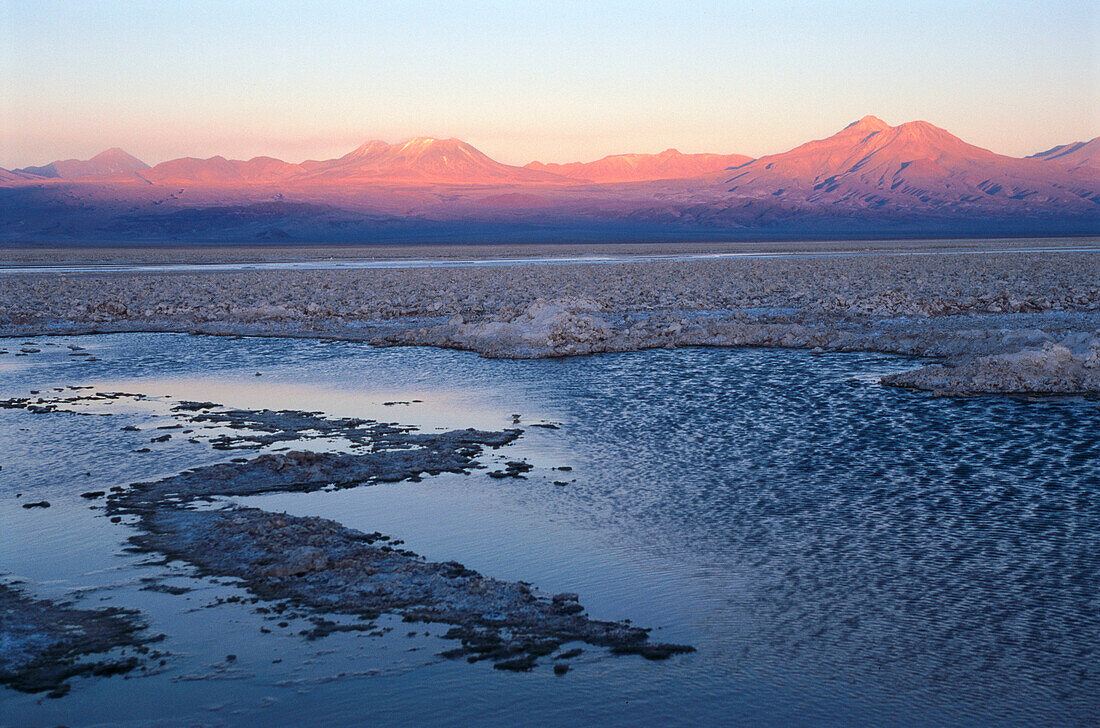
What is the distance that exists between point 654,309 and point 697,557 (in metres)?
19.5

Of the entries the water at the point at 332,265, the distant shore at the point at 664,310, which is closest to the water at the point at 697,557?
the distant shore at the point at 664,310

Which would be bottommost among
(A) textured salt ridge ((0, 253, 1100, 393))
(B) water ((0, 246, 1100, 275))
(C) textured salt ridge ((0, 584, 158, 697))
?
(C) textured salt ridge ((0, 584, 158, 697))

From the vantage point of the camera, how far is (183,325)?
24219 millimetres

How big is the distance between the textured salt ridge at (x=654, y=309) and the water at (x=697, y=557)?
3647 millimetres

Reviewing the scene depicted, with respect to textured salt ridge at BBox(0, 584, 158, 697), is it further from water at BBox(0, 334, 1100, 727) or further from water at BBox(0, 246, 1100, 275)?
water at BBox(0, 246, 1100, 275)

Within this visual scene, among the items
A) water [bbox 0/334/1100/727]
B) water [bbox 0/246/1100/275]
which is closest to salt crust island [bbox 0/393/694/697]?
water [bbox 0/334/1100/727]

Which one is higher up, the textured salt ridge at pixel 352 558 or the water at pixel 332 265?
the water at pixel 332 265

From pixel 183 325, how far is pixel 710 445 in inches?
679

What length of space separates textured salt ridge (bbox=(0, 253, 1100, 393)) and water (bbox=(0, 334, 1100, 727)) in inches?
144

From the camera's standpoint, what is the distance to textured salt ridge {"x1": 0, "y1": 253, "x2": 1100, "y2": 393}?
1684cm

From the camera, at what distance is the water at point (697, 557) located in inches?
201

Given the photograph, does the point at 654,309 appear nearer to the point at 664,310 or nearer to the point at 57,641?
the point at 664,310

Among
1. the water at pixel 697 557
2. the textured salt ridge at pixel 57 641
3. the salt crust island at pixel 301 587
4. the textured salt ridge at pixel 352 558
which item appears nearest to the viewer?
the water at pixel 697 557

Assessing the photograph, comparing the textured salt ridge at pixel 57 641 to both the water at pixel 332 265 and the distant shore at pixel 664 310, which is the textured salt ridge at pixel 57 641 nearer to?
the distant shore at pixel 664 310
